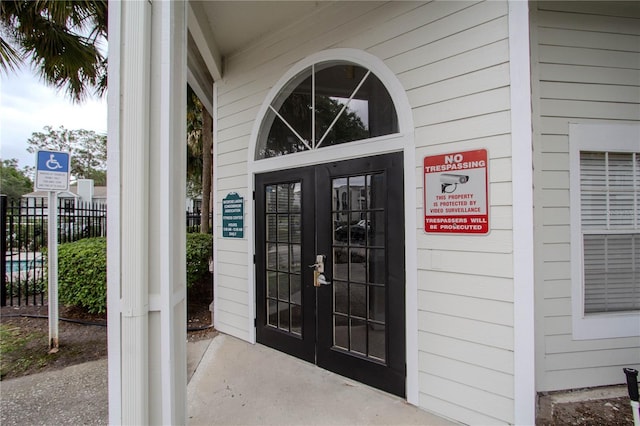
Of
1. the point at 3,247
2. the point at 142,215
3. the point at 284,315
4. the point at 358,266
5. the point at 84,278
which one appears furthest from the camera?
the point at 3,247

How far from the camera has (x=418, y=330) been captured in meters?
2.33

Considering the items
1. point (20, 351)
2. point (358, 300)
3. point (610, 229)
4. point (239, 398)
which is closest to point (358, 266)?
point (358, 300)

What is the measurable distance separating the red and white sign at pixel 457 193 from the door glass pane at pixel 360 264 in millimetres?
412

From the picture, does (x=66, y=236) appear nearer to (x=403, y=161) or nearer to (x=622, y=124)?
(x=403, y=161)

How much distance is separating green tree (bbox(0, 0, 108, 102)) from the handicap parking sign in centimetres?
114

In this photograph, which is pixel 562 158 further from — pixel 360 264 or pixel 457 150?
pixel 360 264

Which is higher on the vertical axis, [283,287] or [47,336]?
[283,287]

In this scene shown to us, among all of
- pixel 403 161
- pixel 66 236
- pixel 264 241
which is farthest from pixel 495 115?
pixel 66 236

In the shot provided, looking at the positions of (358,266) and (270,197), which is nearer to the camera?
(358,266)

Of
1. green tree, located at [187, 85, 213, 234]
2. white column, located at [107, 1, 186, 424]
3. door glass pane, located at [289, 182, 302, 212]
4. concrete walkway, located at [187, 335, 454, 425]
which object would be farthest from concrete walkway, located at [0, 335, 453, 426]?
green tree, located at [187, 85, 213, 234]

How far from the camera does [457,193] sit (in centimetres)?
215

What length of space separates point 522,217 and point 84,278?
526 cm

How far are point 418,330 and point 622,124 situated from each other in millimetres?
2604

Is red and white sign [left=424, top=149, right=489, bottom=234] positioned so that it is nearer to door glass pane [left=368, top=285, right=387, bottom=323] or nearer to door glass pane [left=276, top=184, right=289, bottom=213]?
door glass pane [left=368, top=285, right=387, bottom=323]
